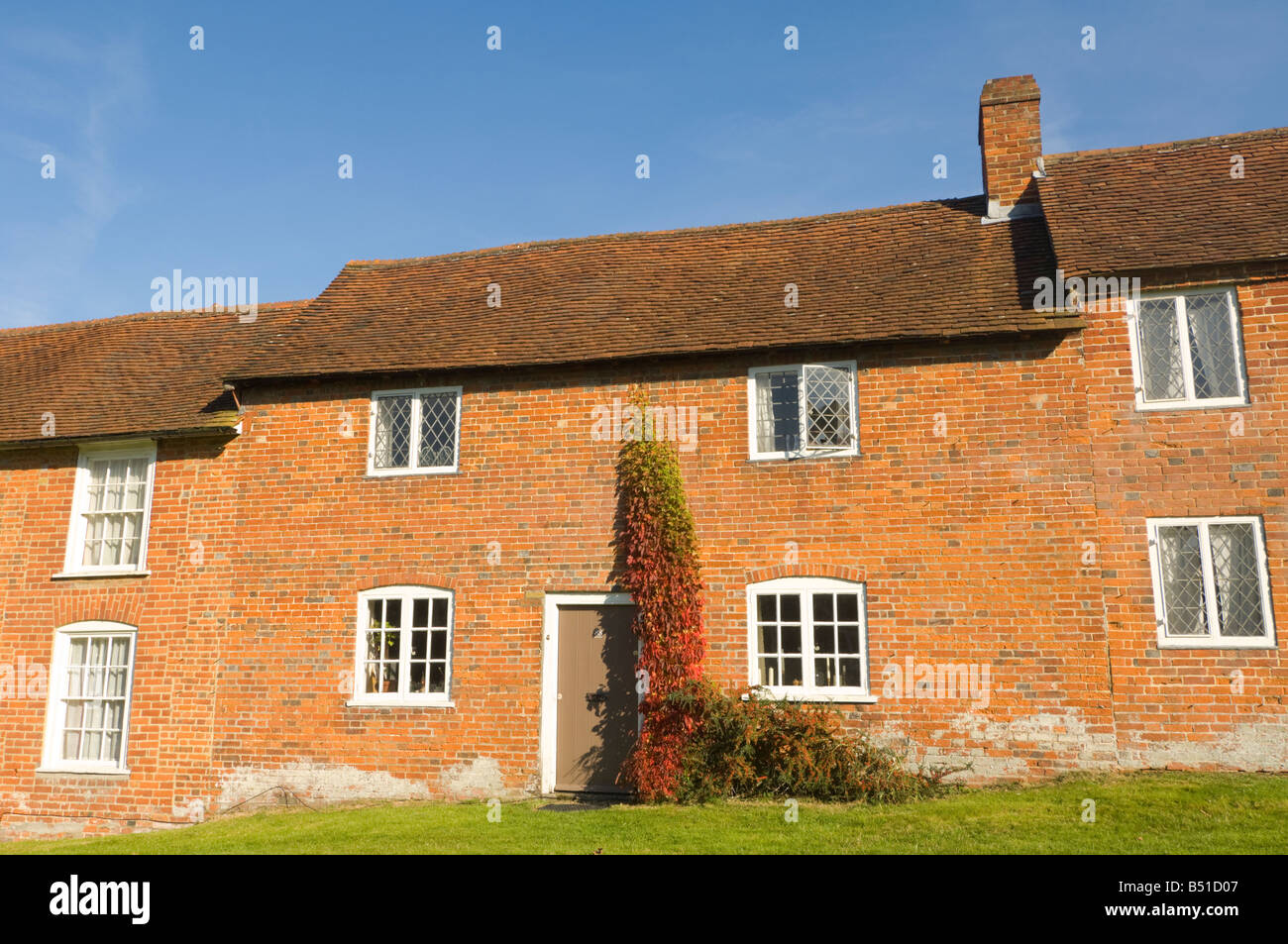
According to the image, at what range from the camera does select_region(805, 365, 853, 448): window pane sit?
12258mm

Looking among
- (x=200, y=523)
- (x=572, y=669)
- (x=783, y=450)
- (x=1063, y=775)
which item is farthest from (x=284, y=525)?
(x=1063, y=775)

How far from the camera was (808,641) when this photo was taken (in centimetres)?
1178

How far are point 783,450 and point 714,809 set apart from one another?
466 centimetres

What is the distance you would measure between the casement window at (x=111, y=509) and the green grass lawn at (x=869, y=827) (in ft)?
14.8

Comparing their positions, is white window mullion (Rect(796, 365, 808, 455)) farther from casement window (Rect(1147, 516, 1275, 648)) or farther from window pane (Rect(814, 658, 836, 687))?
casement window (Rect(1147, 516, 1275, 648))

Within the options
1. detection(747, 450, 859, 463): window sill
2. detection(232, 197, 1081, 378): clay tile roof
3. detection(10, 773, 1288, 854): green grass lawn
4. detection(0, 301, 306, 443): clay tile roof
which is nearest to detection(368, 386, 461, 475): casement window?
detection(232, 197, 1081, 378): clay tile roof

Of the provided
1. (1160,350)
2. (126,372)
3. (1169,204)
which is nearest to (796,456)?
(1160,350)

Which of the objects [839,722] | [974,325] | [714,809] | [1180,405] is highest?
[974,325]

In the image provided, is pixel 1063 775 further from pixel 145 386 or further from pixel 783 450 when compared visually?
pixel 145 386

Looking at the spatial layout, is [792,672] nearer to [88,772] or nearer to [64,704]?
[88,772]

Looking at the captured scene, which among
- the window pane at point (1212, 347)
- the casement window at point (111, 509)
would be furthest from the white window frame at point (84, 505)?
the window pane at point (1212, 347)

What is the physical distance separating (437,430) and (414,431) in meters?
0.35

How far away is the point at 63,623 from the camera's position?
13.9 metres

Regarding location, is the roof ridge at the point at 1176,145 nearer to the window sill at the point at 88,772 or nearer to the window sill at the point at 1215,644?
the window sill at the point at 1215,644
